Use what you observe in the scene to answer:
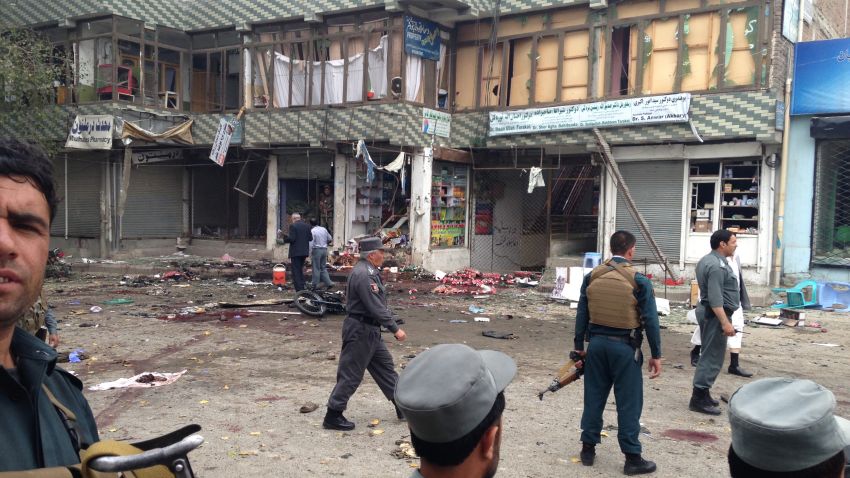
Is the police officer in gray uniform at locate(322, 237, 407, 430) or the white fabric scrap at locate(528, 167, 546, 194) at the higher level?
the white fabric scrap at locate(528, 167, 546, 194)

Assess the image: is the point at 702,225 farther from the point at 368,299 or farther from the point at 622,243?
the point at 368,299

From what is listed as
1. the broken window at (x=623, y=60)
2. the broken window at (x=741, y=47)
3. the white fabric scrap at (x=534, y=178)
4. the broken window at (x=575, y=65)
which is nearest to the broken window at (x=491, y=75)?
the broken window at (x=575, y=65)

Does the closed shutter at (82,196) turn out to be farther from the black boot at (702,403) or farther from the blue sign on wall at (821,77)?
the black boot at (702,403)

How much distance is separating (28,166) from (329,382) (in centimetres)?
646

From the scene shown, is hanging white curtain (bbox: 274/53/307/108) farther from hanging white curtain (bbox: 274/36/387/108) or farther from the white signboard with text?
the white signboard with text

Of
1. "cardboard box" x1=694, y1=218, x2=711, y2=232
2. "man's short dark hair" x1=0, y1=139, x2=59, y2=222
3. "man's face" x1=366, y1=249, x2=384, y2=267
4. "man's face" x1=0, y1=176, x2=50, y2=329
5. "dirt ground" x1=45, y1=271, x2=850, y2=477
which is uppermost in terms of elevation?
"man's short dark hair" x1=0, y1=139, x2=59, y2=222

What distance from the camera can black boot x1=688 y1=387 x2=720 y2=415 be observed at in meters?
6.82

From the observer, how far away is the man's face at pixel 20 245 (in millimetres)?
1564

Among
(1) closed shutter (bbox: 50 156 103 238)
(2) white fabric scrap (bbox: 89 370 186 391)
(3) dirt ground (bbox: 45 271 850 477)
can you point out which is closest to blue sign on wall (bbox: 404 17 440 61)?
(3) dirt ground (bbox: 45 271 850 477)

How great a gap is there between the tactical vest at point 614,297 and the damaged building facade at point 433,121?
11.8 metres

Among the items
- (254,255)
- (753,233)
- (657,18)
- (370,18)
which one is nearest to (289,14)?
(370,18)

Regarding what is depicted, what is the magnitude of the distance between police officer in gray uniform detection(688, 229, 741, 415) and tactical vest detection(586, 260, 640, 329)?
1.71 meters

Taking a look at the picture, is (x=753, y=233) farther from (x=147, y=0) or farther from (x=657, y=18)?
(x=147, y=0)

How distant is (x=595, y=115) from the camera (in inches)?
697
